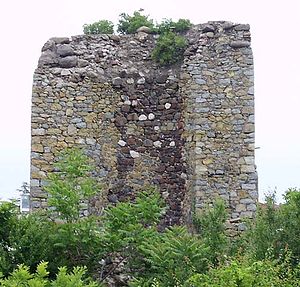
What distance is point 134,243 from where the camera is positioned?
356 inches

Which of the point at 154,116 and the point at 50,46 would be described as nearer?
the point at 50,46

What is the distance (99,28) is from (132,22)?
575 millimetres

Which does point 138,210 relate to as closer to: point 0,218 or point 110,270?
point 110,270

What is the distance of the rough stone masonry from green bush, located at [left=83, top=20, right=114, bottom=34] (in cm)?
46

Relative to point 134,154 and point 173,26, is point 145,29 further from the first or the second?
point 134,154

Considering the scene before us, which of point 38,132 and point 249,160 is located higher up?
point 38,132

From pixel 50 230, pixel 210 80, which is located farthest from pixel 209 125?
pixel 50 230

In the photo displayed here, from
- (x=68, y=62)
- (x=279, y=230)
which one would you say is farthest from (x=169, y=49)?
(x=279, y=230)

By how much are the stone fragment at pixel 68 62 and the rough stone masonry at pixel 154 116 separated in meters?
0.02

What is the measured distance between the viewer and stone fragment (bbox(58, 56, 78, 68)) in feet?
39.1

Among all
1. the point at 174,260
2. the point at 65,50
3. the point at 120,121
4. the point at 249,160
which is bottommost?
the point at 174,260

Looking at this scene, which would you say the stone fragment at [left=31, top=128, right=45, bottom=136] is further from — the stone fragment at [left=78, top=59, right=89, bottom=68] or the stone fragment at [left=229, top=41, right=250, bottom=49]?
the stone fragment at [left=229, top=41, right=250, bottom=49]

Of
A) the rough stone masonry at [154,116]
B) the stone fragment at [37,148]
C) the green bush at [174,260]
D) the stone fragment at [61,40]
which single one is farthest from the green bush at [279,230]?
the stone fragment at [61,40]

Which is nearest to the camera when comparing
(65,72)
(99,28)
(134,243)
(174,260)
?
(174,260)
